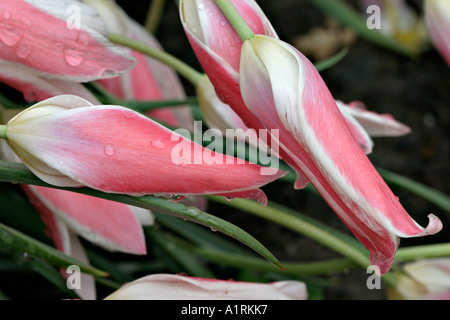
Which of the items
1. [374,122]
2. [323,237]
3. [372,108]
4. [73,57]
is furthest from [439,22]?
[372,108]

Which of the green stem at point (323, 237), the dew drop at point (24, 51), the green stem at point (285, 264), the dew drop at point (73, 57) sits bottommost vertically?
the green stem at point (285, 264)

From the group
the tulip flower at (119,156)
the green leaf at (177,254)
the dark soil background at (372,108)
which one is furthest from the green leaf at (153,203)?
the dark soil background at (372,108)

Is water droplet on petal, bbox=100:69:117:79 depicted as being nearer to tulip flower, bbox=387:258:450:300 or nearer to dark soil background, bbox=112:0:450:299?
tulip flower, bbox=387:258:450:300

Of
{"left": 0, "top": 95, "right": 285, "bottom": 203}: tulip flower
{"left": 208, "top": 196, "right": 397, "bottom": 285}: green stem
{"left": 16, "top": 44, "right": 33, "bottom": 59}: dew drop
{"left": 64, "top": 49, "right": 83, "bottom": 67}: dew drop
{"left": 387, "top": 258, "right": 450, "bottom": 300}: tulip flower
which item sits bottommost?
{"left": 387, "top": 258, "right": 450, "bottom": 300}: tulip flower

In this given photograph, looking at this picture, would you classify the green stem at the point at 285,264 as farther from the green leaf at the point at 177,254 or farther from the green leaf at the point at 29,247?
the green leaf at the point at 29,247

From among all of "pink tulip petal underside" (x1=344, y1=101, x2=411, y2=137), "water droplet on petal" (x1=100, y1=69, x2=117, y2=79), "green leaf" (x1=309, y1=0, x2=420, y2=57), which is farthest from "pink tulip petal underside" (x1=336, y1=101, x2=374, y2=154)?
"green leaf" (x1=309, y1=0, x2=420, y2=57)
